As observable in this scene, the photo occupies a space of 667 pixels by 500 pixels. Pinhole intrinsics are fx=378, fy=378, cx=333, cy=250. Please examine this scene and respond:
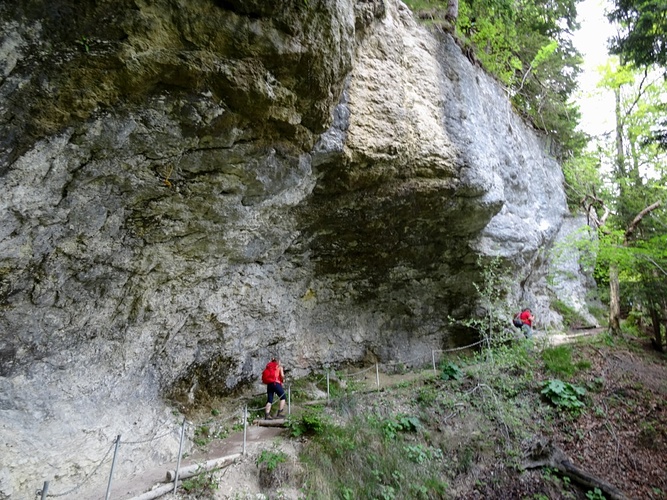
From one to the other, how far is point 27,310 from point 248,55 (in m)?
4.59

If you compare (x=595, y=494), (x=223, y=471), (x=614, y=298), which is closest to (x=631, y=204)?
(x=614, y=298)

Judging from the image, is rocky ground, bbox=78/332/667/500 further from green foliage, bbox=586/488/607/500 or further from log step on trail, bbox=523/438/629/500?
green foliage, bbox=586/488/607/500

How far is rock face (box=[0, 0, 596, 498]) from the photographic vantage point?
4211 millimetres

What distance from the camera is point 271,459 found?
5875mm

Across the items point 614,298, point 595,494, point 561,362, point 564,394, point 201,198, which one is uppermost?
point 201,198

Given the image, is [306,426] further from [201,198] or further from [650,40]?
[650,40]

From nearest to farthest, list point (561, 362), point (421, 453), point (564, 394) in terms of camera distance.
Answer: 1. point (421, 453)
2. point (564, 394)
3. point (561, 362)

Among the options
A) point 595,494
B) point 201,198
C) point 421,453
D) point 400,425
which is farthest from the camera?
point 400,425

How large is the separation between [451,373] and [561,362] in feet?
9.34

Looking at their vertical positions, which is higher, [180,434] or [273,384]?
[273,384]

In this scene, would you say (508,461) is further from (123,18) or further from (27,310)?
(123,18)

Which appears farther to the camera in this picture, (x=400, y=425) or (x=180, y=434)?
(x=400, y=425)

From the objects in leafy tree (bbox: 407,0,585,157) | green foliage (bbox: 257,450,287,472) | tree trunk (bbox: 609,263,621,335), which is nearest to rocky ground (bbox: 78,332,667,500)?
green foliage (bbox: 257,450,287,472)

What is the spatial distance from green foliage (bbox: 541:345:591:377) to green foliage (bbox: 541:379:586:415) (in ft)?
2.21
